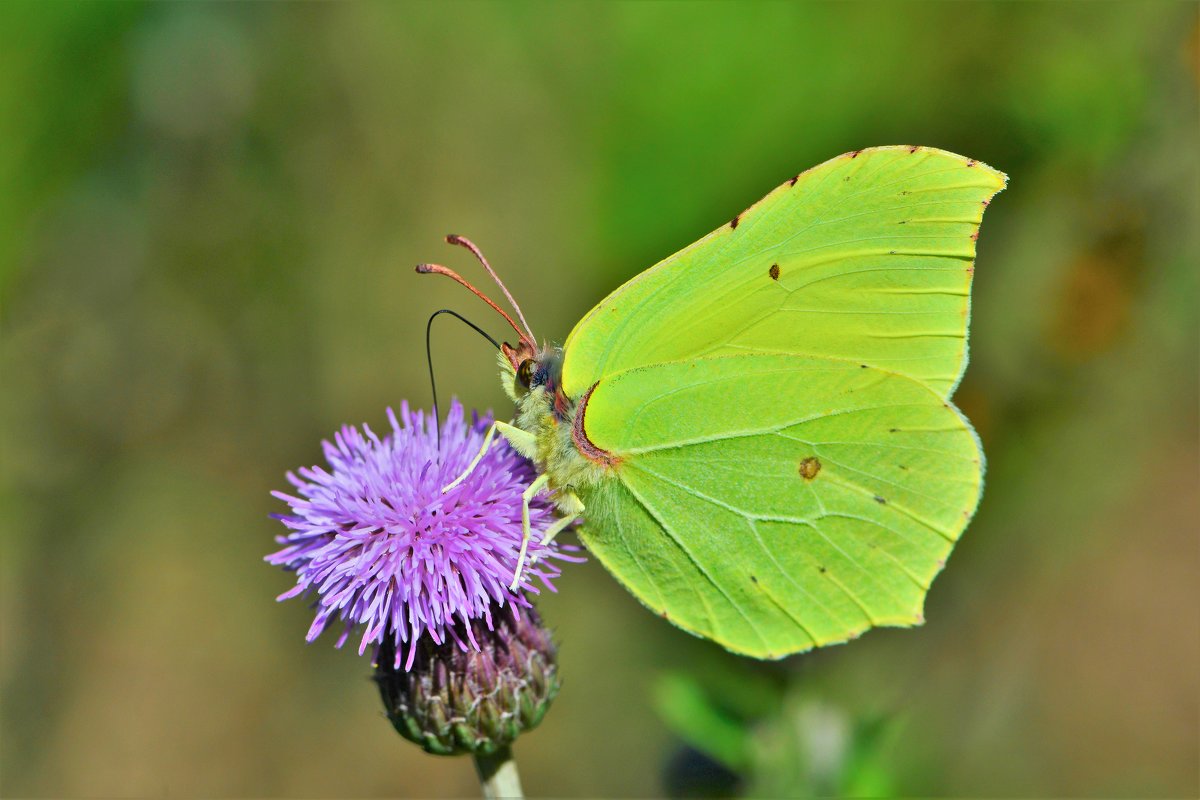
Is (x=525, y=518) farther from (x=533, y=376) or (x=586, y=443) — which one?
(x=533, y=376)

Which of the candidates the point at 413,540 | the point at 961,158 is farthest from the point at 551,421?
the point at 961,158

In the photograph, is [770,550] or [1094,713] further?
[1094,713]

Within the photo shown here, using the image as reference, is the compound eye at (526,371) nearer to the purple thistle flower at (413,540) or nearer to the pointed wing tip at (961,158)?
the purple thistle flower at (413,540)

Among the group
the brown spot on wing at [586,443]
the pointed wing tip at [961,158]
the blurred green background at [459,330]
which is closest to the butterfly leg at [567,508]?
the brown spot on wing at [586,443]

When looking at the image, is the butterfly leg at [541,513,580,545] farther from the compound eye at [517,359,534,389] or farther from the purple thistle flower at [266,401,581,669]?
the compound eye at [517,359,534,389]

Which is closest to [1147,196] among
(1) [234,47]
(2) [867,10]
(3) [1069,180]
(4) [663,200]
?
(3) [1069,180]

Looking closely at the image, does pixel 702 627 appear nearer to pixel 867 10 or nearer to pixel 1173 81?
pixel 1173 81

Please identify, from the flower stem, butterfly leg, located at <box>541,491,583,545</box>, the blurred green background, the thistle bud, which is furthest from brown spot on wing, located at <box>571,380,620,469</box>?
the blurred green background
